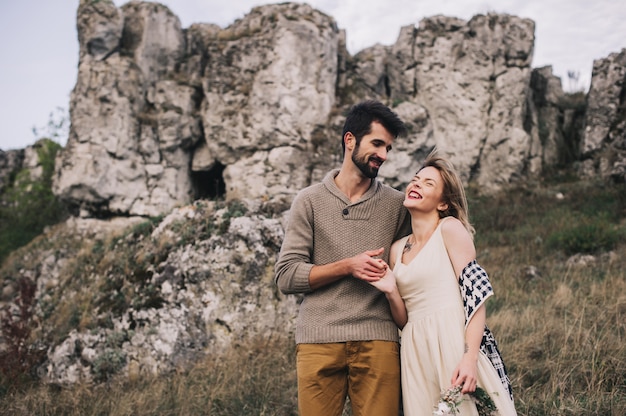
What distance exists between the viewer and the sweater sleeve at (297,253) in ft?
8.14

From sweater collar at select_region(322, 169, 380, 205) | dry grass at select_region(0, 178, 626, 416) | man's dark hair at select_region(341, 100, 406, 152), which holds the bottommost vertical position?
dry grass at select_region(0, 178, 626, 416)

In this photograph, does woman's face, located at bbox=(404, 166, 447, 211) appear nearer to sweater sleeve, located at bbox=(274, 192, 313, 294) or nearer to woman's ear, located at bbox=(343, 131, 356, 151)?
woman's ear, located at bbox=(343, 131, 356, 151)

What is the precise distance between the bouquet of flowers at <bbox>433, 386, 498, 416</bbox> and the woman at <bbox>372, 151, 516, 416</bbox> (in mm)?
31

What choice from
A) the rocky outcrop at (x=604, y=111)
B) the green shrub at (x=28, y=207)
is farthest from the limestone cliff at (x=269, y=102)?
the green shrub at (x=28, y=207)

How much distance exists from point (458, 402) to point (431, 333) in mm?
363

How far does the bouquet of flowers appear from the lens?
200cm

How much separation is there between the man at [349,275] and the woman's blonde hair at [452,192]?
0.28m

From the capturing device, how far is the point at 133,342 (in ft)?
18.1

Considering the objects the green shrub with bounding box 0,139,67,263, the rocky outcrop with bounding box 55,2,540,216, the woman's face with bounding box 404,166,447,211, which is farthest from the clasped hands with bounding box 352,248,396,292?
the green shrub with bounding box 0,139,67,263

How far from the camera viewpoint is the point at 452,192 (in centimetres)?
256

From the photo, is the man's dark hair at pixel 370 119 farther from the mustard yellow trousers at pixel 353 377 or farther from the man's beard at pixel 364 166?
the mustard yellow trousers at pixel 353 377

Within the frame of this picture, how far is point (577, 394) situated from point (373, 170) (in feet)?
9.27

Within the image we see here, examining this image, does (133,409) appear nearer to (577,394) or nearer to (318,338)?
(318,338)

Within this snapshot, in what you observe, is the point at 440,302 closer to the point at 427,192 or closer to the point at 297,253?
the point at 427,192
